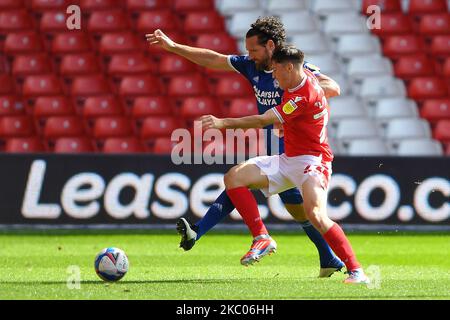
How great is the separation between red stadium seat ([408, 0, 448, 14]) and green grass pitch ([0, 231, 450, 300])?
553cm

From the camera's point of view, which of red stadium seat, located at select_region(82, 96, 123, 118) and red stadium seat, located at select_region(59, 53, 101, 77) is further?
red stadium seat, located at select_region(59, 53, 101, 77)

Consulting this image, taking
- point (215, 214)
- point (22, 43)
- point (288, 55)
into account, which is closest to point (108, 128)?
point (22, 43)

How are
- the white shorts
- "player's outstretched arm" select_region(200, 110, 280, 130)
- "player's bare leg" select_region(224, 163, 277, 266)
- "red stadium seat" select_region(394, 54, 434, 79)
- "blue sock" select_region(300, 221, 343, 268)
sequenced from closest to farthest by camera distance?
"player's outstretched arm" select_region(200, 110, 280, 130) → the white shorts → "player's bare leg" select_region(224, 163, 277, 266) → "blue sock" select_region(300, 221, 343, 268) → "red stadium seat" select_region(394, 54, 434, 79)

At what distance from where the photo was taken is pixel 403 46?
17.7 meters

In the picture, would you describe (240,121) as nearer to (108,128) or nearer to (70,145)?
(70,145)

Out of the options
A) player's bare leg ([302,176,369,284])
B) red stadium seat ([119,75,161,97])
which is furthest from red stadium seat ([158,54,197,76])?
player's bare leg ([302,176,369,284])

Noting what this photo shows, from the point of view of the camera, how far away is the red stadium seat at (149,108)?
17.0 metres

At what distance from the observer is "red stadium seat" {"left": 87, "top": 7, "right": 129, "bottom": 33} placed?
1800cm

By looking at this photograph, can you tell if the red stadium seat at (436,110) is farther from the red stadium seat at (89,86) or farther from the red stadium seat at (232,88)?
the red stadium seat at (89,86)

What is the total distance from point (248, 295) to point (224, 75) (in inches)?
409

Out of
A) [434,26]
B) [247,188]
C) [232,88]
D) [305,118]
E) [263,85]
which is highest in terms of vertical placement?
[434,26]

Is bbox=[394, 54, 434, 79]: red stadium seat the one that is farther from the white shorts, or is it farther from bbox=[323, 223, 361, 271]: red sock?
bbox=[323, 223, 361, 271]: red sock

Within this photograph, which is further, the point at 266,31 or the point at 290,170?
the point at 266,31

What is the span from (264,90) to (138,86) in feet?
27.2
